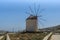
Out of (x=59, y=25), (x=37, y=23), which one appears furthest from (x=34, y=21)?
(x=59, y=25)

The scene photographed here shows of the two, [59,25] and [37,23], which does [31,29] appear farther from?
[59,25]

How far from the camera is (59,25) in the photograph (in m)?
42.7

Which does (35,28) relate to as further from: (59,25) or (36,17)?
(59,25)

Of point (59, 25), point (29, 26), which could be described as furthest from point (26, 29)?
point (59, 25)

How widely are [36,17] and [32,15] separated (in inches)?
61.1

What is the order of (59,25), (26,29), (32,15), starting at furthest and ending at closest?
(59,25)
(32,15)
(26,29)

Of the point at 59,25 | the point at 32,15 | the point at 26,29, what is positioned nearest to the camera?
the point at 26,29

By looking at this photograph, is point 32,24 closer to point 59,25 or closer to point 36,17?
point 36,17

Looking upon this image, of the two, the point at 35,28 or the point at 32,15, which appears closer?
the point at 35,28

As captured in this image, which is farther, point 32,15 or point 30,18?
point 32,15

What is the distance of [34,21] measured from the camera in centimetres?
2941

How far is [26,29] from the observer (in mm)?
28500

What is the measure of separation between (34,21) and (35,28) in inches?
35.0

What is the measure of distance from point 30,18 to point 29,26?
101cm
